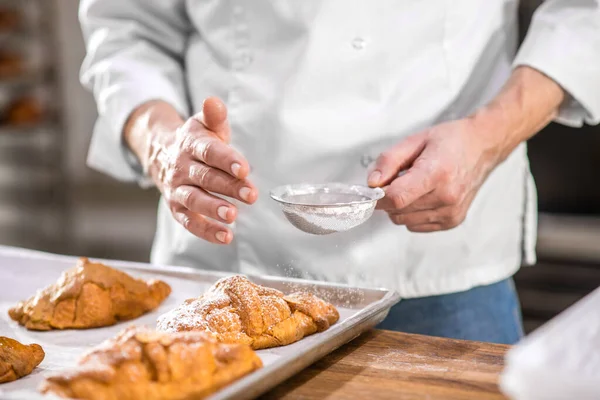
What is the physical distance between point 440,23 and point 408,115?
0.18 metres

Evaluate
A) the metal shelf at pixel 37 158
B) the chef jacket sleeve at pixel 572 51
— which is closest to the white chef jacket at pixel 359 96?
the chef jacket sleeve at pixel 572 51

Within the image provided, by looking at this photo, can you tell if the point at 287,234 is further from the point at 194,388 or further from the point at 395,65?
the point at 194,388

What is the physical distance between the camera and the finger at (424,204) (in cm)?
122

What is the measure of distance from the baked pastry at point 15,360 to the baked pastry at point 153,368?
186 millimetres

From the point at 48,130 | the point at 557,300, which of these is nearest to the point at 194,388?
the point at 557,300

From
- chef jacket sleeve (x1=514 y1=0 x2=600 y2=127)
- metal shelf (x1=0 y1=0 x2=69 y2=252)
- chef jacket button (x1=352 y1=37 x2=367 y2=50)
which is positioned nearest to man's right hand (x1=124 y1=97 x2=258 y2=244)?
chef jacket button (x1=352 y1=37 x2=367 y2=50)

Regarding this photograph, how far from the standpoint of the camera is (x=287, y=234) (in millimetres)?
1435

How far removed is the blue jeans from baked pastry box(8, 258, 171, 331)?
47 cm

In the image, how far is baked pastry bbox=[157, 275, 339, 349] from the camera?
39.9 inches

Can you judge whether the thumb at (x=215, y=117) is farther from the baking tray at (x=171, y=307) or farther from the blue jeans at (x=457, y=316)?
the blue jeans at (x=457, y=316)

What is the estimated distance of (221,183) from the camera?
1128mm

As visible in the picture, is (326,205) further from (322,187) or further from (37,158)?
(37,158)

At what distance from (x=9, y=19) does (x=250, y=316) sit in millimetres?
3271

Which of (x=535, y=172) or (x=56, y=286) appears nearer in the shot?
(x=56, y=286)
